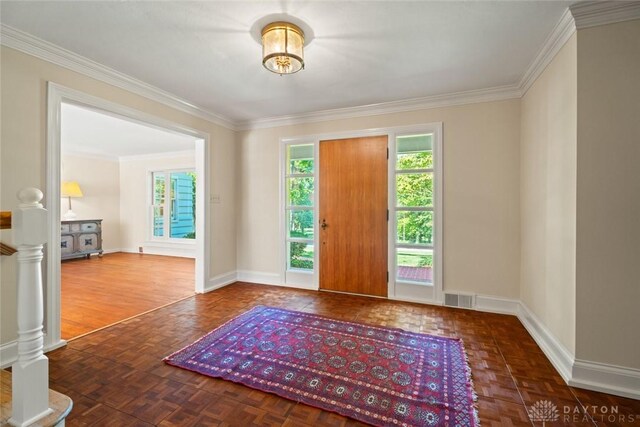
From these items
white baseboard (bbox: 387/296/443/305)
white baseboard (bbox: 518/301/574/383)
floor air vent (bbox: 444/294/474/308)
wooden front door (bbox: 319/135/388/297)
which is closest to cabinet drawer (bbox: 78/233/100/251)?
wooden front door (bbox: 319/135/388/297)

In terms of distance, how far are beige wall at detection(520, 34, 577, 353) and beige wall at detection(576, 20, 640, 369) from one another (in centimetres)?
6

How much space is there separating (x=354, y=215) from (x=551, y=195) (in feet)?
7.15

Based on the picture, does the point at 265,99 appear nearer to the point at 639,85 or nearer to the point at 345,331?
the point at 345,331

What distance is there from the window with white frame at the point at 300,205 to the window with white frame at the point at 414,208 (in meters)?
1.27

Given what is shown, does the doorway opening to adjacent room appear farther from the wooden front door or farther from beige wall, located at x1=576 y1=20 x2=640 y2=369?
beige wall, located at x1=576 y1=20 x2=640 y2=369

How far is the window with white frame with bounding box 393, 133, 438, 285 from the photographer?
3.64m

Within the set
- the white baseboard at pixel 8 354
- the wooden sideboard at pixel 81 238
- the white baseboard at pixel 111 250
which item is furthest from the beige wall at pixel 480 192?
the white baseboard at pixel 111 250

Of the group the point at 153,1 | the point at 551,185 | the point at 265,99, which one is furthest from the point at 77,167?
the point at 551,185

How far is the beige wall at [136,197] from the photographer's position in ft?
24.1

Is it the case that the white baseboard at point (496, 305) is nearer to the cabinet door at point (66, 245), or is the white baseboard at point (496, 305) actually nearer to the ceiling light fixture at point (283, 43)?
the ceiling light fixture at point (283, 43)

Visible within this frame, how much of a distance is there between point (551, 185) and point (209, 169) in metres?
4.06

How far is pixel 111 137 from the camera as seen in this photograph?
5.58m

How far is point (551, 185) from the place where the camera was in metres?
2.40

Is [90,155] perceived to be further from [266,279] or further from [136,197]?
[266,279]
